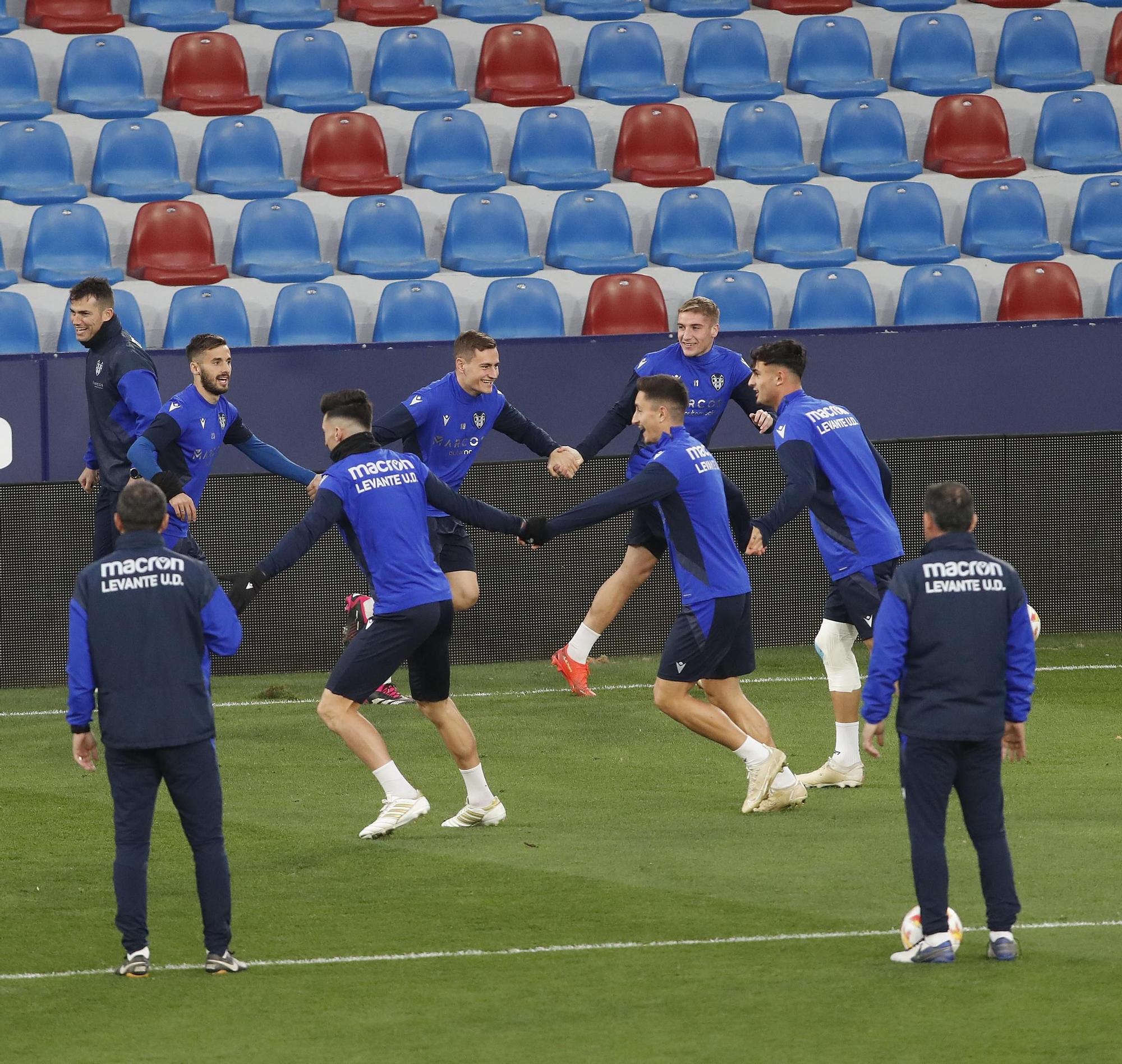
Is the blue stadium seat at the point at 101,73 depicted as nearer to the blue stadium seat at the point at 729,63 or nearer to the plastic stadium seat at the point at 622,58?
the plastic stadium seat at the point at 622,58

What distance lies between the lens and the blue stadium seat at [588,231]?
53.2 feet

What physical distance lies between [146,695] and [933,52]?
44.7 feet

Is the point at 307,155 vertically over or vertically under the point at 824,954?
over

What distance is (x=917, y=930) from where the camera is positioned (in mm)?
6398

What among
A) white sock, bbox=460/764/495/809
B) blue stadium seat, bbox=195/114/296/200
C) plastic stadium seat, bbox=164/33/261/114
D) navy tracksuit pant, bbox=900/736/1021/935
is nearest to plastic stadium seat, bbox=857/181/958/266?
blue stadium seat, bbox=195/114/296/200

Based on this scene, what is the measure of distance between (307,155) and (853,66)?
17.1 ft

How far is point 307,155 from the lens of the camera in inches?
648

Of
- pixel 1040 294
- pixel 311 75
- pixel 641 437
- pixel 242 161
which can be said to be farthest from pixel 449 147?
pixel 641 437

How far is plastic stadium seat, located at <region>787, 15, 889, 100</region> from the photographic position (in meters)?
17.8

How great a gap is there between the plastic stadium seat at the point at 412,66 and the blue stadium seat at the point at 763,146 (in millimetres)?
2376

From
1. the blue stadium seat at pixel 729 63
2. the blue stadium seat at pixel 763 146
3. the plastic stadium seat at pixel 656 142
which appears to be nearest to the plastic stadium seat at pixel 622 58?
the blue stadium seat at pixel 729 63

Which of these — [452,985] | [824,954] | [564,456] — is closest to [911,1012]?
[824,954]

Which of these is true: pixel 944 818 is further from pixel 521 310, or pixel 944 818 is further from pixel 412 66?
pixel 412 66

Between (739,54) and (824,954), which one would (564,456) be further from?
(739,54)
